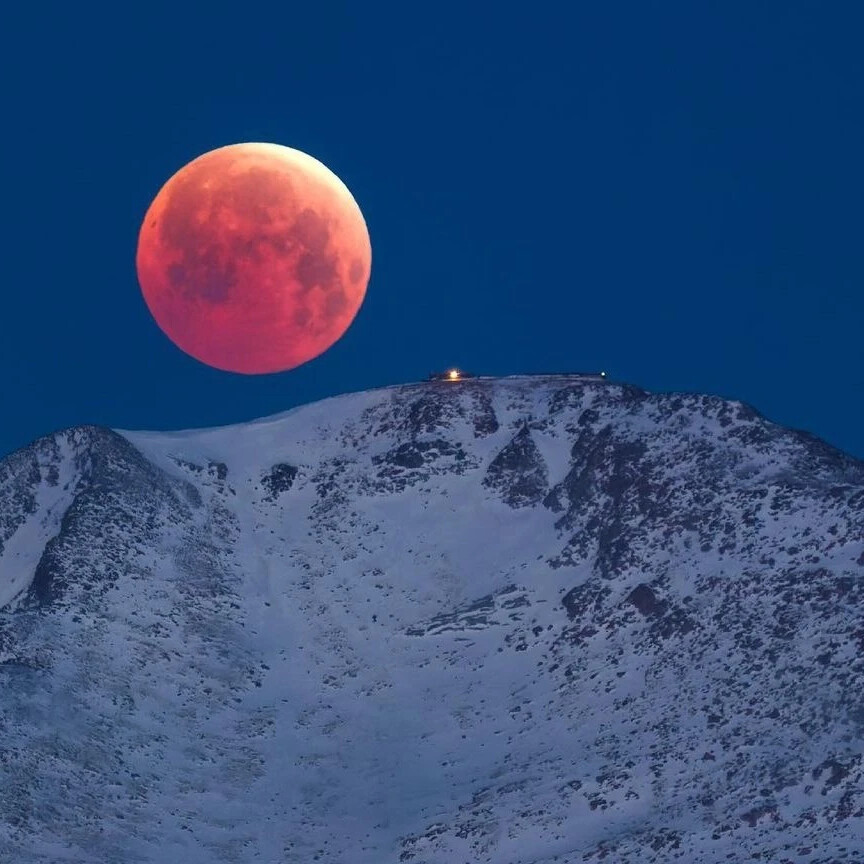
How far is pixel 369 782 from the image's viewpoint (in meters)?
86.6

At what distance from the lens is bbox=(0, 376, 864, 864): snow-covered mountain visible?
3100 inches

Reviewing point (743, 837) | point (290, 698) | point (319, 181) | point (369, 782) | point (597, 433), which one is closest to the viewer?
point (319, 181)

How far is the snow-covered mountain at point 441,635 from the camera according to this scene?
78.8 meters

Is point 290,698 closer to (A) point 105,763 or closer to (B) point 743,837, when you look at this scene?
(A) point 105,763

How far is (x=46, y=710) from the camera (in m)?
88.4

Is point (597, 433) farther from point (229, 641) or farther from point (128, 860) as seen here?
point (128, 860)

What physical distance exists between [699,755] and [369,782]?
16.4 m

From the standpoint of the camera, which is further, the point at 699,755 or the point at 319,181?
the point at 699,755

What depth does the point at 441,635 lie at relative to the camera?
102 metres

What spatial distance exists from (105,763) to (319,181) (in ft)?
112

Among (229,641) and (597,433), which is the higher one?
(597,433)

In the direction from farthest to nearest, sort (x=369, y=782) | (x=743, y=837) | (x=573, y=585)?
(x=573, y=585) → (x=369, y=782) → (x=743, y=837)

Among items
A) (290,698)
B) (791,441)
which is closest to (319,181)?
(290,698)

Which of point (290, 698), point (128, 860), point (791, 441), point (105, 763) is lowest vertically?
point (128, 860)
